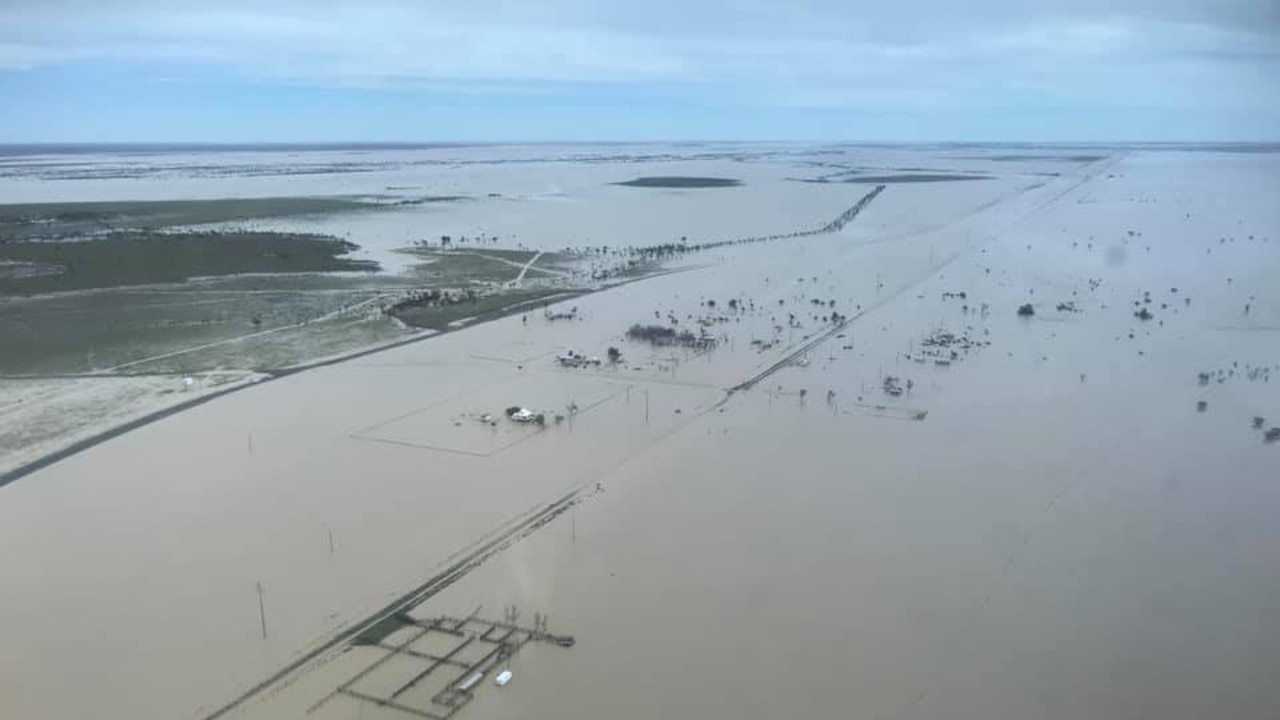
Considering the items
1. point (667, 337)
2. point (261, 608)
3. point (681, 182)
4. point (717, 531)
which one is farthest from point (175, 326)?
point (681, 182)

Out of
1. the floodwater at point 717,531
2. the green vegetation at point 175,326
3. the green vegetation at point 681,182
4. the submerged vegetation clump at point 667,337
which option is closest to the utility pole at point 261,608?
the floodwater at point 717,531

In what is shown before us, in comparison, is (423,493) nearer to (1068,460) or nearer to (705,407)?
(705,407)

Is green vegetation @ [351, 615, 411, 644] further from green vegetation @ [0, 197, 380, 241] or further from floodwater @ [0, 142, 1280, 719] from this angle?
green vegetation @ [0, 197, 380, 241]

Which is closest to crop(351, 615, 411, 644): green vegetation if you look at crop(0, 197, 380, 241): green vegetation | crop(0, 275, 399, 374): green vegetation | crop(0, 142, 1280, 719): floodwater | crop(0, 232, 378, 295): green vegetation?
crop(0, 142, 1280, 719): floodwater

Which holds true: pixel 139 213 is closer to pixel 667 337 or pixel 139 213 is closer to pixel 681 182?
pixel 681 182

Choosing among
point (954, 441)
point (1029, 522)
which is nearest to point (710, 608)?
point (1029, 522)

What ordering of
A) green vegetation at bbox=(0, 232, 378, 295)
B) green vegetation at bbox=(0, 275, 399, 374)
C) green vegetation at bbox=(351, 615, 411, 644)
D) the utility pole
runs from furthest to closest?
green vegetation at bbox=(0, 232, 378, 295) < green vegetation at bbox=(0, 275, 399, 374) < the utility pole < green vegetation at bbox=(351, 615, 411, 644)
